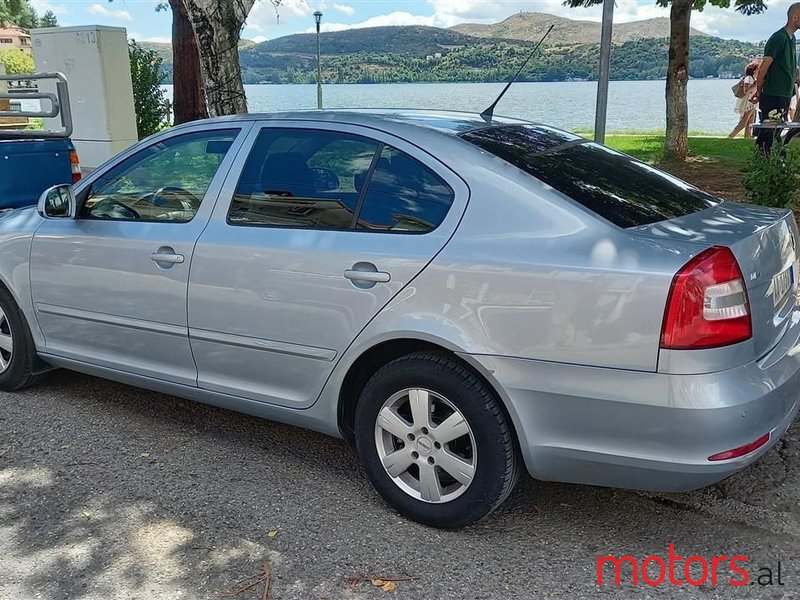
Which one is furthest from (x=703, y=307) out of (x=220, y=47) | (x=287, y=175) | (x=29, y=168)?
(x=29, y=168)

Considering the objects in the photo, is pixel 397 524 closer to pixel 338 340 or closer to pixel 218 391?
pixel 338 340

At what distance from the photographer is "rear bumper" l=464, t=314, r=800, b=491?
8.34 ft

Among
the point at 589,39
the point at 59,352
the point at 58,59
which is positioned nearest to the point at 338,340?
the point at 59,352

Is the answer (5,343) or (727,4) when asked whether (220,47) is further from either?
(727,4)

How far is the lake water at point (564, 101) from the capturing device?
39.3 feet

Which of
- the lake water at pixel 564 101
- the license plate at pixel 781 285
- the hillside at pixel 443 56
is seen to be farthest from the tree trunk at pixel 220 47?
the license plate at pixel 781 285

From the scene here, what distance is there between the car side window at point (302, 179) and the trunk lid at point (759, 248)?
1.22 m

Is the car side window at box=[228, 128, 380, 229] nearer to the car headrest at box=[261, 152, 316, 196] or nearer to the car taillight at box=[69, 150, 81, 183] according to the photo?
the car headrest at box=[261, 152, 316, 196]

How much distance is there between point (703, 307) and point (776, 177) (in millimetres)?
4913

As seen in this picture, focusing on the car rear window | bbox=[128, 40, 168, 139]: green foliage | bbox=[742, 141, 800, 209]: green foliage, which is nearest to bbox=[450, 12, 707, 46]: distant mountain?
the car rear window

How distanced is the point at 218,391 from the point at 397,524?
1095 millimetres

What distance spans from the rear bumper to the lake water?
5254 millimetres

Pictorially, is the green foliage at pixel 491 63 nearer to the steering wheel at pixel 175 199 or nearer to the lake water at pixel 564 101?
the lake water at pixel 564 101

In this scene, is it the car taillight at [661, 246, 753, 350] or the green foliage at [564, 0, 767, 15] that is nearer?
the car taillight at [661, 246, 753, 350]
